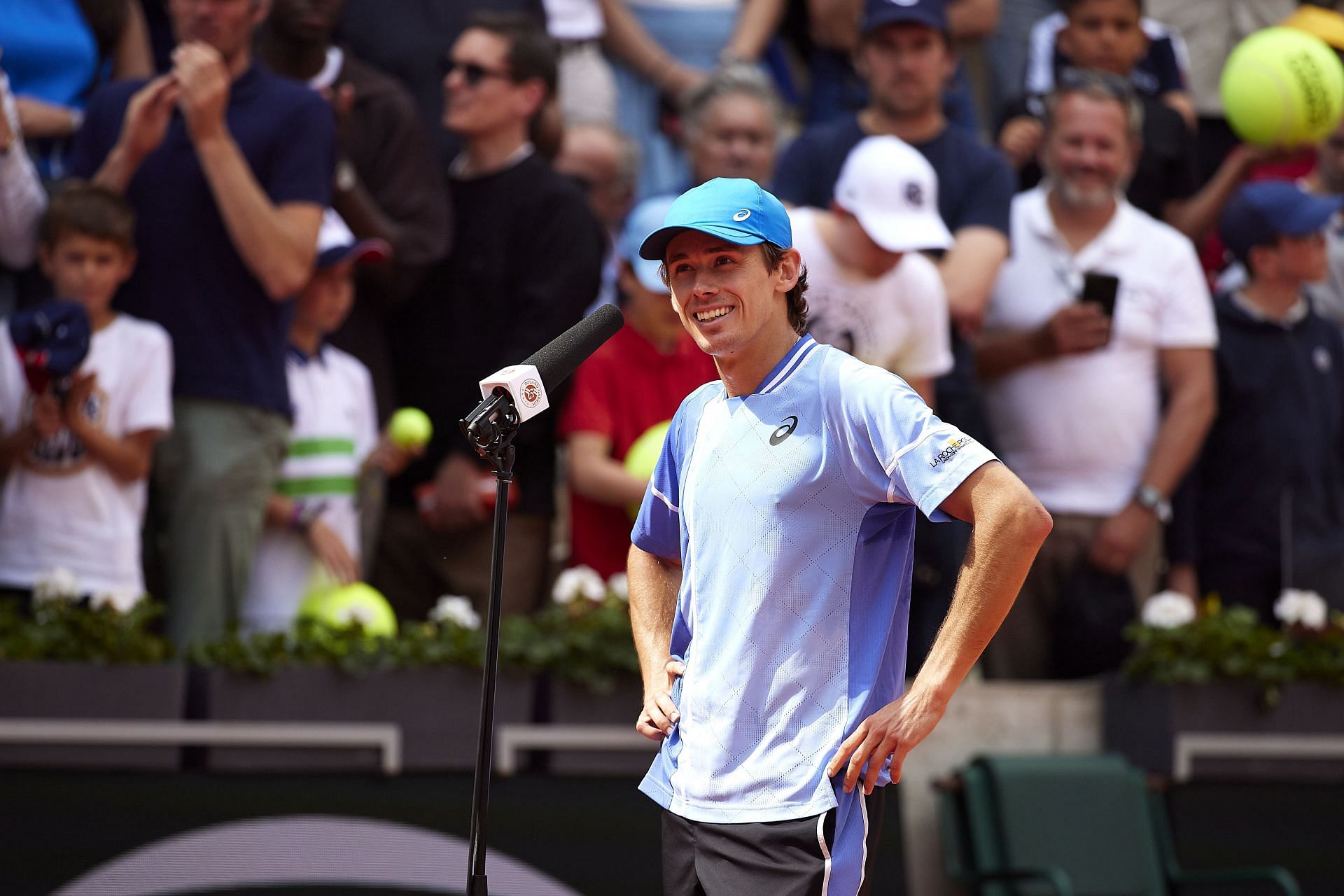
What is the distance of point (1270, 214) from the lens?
7.66 metres

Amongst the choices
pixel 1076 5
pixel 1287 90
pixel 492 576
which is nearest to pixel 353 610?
pixel 492 576

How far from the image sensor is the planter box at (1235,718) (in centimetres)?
658

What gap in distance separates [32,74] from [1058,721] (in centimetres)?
454

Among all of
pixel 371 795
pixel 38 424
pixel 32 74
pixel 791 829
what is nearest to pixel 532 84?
pixel 32 74

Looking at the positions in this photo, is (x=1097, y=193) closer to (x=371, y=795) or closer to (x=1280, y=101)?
(x=1280, y=101)

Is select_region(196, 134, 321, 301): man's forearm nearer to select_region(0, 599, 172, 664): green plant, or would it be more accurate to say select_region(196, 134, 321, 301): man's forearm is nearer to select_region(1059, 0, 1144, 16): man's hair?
select_region(0, 599, 172, 664): green plant

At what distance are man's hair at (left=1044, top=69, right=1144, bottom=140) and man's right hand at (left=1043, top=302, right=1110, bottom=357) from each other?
846 mm

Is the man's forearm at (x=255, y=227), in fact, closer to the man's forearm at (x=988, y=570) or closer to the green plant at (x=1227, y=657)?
the green plant at (x=1227, y=657)

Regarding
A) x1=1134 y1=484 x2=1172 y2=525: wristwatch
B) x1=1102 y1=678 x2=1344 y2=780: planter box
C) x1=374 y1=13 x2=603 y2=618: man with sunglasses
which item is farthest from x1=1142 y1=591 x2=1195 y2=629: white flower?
x1=374 y1=13 x2=603 y2=618: man with sunglasses

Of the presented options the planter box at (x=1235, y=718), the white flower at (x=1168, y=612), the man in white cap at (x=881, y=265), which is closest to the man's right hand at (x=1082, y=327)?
the man in white cap at (x=881, y=265)

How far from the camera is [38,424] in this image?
6.05 m

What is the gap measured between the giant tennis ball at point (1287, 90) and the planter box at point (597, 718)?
3822mm

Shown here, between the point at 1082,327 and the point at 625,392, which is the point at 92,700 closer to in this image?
the point at 625,392

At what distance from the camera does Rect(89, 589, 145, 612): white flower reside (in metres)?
5.95
